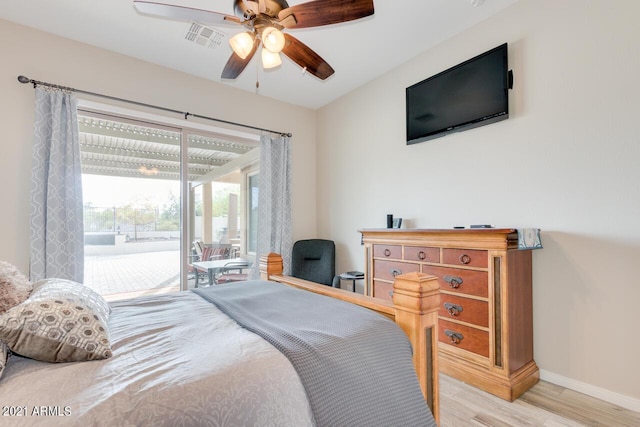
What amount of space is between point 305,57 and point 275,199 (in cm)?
210

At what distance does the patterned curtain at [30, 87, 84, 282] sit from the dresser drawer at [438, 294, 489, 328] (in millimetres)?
3021

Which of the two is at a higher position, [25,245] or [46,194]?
[46,194]

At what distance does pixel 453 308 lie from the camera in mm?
2240

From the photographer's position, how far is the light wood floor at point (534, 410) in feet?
5.76

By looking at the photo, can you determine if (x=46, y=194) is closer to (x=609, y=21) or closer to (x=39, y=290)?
(x=39, y=290)

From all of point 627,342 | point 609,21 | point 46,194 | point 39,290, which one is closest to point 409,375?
point 39,290

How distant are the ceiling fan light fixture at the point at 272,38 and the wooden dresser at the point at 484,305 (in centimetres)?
165

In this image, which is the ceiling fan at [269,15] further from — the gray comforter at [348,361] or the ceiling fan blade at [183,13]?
the gray comforter at [348,361]

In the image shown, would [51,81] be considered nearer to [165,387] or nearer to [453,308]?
[165,387]

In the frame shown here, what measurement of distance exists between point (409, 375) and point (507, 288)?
3.89 feet

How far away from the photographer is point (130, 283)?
324 centimetres

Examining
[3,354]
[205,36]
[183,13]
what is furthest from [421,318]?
[205,36]

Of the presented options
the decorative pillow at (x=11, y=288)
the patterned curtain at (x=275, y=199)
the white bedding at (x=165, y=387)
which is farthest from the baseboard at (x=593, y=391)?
the decorative pillow at (x=11, y=288)

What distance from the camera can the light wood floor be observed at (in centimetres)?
175
